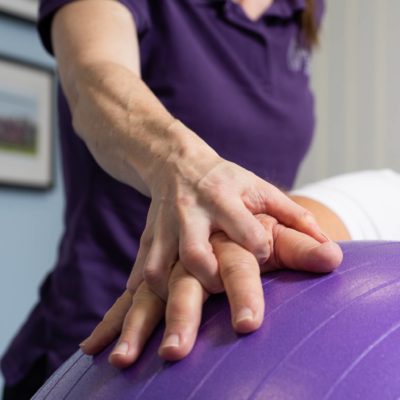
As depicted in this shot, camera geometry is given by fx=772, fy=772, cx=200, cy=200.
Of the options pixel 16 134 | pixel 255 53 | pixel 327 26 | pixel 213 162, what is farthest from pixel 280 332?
pixel 327 26

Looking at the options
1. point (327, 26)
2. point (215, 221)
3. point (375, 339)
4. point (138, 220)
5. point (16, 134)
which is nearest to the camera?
point (375, 339)

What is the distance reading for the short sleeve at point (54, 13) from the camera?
3.20 ft

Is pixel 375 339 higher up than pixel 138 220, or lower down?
higher up

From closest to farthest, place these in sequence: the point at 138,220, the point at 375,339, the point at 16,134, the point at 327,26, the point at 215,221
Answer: the point at 375,339 → the point at 215,221 → the point at 138,220 → the point at 16,134 → the point at 327,26

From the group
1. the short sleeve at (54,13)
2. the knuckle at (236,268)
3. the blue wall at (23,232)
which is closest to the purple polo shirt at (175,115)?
the short sleeve at (54,13)

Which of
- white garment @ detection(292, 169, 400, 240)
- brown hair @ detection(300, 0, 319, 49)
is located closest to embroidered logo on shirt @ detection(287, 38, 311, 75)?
brown hair @ detection(300, 0, 319, 49)

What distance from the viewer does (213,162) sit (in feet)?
2.15

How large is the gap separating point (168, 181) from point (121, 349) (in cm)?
15

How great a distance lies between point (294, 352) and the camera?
1.72 ft

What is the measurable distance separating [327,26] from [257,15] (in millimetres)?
1104

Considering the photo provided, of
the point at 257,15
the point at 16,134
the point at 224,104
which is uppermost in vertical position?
the point at 257,15

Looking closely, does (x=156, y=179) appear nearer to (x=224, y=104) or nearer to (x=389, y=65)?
(x=224, y=104)

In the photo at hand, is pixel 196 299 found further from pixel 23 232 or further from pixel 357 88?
pixel 357 88

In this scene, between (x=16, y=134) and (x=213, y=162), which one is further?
(x=16, y=134)
